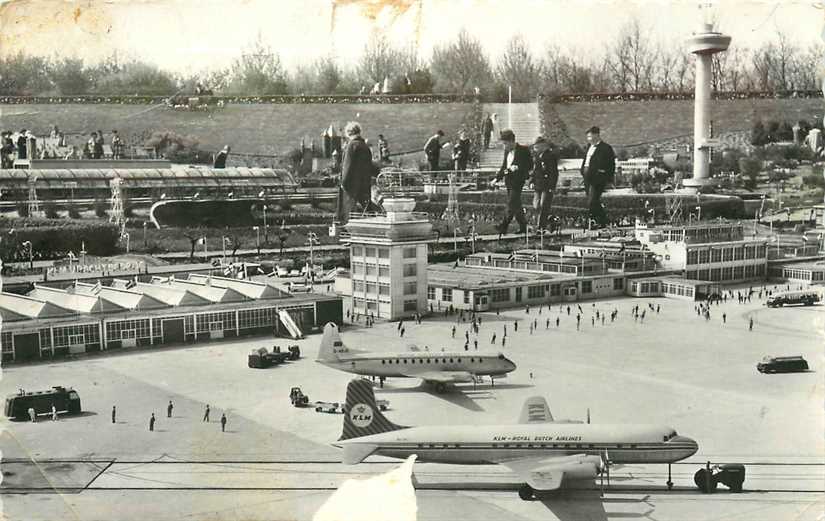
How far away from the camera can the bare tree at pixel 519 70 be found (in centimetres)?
3903

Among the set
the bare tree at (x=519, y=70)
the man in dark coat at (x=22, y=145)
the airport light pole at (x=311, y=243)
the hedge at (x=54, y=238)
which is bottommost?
the airport light pole at (x=311, y=243)

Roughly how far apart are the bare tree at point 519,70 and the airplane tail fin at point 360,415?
78.1 ft

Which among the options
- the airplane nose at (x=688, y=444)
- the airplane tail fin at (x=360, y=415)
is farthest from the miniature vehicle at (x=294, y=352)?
the airplane nose at (x=688, y=444)

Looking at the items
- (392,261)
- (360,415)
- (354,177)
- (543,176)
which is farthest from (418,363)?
(543,176)

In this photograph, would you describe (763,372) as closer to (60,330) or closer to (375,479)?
(375,479)

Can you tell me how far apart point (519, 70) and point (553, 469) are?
105 ft

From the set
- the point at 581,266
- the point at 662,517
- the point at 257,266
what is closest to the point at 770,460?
the point at 662,517

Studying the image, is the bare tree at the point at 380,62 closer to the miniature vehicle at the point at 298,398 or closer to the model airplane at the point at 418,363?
the model airplane at the point at 418,363

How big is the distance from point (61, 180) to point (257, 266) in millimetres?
9718

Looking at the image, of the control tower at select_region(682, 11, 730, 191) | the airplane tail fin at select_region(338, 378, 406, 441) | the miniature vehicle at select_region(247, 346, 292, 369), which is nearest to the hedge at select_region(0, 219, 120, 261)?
the miniature vehicle at select_region(247, 346, 292, 369)

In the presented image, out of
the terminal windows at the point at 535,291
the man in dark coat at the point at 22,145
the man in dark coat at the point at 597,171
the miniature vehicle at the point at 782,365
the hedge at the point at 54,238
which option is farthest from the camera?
the man in dark coat at the point at 597,171

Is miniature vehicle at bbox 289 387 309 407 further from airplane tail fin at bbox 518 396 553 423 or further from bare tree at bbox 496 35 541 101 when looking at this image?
bare tree at bbox 496 35 541 101

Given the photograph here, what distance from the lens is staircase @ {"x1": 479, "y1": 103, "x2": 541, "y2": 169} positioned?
173ft

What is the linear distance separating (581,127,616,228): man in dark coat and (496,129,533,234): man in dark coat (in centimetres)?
473
